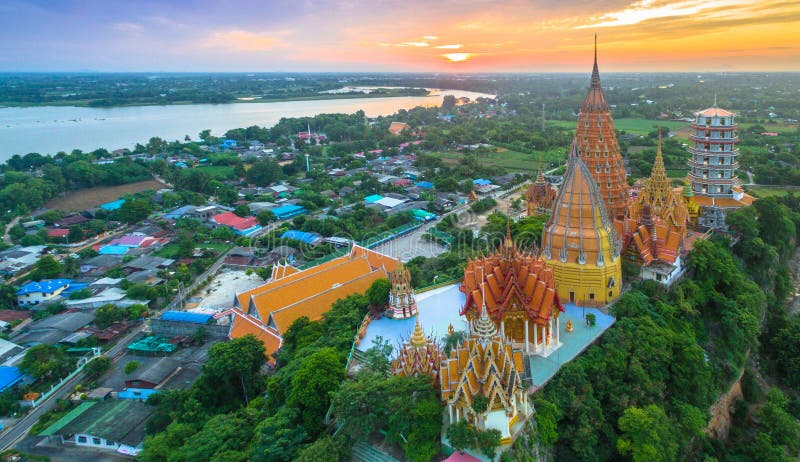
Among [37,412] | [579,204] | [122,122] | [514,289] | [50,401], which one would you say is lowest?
[37,412]

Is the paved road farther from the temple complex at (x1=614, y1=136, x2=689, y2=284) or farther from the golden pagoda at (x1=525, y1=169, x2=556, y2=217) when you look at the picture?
the temple complex at (x1=614, y1=136, x2=689, y2=284)

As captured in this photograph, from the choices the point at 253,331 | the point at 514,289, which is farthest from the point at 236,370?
the point at 514,289

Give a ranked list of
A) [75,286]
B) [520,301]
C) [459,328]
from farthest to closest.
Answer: [75,286] < [459,328] < [520,301]

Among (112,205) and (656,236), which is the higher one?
(656,236)

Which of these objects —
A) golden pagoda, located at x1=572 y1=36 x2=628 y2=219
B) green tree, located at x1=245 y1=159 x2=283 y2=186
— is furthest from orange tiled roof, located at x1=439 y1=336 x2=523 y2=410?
green tree, located at x1=245 y1=159 x2=283 y2=186

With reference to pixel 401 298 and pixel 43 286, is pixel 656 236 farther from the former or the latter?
pixel 43 286

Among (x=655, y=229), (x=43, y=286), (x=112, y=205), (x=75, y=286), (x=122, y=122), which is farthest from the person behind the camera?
(x=122, y=122)

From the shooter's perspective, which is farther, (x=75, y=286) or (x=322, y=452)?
(x=75, y=286)
